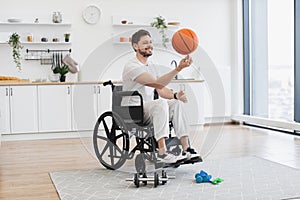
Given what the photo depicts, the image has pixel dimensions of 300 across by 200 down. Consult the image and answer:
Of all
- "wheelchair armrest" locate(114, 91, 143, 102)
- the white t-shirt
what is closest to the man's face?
the white t-shirt

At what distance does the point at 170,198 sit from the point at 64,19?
4137 millimetres

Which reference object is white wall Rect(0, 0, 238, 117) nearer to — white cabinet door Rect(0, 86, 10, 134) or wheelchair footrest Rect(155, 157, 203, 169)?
white cabinet door Rect(0, 86, 10, 134)

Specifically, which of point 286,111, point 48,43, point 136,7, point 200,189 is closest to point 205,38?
point 136,7

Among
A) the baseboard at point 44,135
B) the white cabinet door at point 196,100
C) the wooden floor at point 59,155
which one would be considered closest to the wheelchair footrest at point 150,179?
the wooden floor at point 59,155

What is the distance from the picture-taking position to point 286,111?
6.00 m

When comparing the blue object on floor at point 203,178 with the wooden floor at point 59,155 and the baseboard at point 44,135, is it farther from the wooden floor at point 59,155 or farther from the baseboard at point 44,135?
the baseboard at point 44,135

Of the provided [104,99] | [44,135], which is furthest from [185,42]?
[44,135]

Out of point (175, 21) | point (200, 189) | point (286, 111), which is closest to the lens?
point (200, 189)

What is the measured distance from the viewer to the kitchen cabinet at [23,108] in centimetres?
573

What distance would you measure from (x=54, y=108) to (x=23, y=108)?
38cm

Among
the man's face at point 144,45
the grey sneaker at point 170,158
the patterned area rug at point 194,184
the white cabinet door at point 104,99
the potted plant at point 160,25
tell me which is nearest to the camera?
the patterned area rug at point 194,184

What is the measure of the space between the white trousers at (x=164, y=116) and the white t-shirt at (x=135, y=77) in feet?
0.36

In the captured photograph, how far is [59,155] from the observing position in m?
4.61

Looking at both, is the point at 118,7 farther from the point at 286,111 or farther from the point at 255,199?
the point at 255,199
